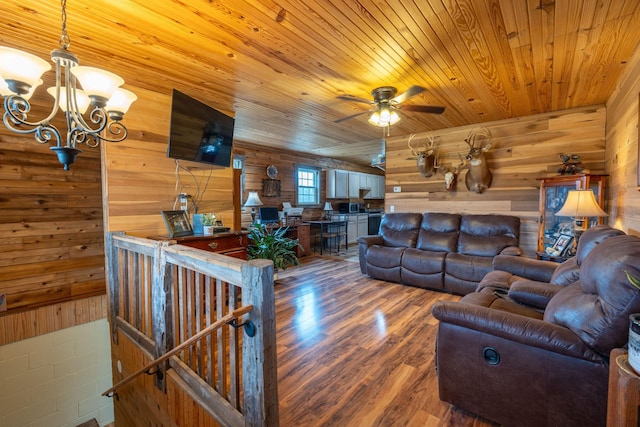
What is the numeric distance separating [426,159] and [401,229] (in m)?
1.20

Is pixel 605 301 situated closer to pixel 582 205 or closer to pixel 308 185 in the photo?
pixel 582 205

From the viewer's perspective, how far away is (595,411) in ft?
4.22

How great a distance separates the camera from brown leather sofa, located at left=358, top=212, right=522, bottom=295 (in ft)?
12.0

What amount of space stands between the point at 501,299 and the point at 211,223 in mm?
2787

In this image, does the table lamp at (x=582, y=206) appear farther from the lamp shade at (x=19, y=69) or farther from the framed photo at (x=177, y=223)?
the lamp shade at (x=19, y=69)

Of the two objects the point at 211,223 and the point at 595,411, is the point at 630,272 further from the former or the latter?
the point at 211,223

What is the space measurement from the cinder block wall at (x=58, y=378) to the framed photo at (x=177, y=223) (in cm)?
128

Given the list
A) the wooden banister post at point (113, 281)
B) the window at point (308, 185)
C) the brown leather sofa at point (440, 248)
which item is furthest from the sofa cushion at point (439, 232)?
the wooden banister post at point (113, 281)

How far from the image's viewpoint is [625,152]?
253 centimetres

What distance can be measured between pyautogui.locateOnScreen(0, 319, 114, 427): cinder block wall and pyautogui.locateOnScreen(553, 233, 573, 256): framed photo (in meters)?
4.91

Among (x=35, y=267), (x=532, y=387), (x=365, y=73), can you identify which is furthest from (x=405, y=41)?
(x=35, y=267)

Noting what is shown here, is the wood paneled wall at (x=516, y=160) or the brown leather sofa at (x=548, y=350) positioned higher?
the wood paneled wall at (x=516, y=160)

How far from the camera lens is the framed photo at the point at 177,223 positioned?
277 cm

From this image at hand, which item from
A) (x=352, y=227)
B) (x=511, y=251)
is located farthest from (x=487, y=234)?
(x=352, y=227)
